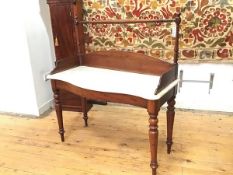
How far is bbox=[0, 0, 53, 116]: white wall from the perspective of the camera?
2.44 meters

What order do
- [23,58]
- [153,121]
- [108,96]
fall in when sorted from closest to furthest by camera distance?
[153,121] < [108,96] < [23,58]

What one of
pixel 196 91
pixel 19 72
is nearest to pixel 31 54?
pixel 19 72

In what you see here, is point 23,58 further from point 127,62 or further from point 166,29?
point 166,29

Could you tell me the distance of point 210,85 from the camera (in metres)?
2.54

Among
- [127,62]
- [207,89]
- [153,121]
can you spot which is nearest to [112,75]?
[127,62]

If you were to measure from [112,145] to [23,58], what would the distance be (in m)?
1.23

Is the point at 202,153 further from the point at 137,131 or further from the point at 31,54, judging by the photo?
the point at 31,54

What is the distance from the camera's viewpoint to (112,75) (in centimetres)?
194

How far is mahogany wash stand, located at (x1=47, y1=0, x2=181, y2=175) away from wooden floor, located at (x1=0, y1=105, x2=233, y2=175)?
15 cm

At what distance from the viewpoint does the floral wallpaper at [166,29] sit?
7.40ft

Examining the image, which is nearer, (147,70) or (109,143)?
(147,70)

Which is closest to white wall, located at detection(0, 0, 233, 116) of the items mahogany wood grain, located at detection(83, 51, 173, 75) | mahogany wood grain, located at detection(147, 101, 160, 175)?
mahogany wood grain, located at detection(83, 51, 173, 75)

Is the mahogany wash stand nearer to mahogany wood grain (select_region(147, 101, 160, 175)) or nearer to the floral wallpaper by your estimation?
mahogany wood grain (select_region(147, 101, 160, 175))

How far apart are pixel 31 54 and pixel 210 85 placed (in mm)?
1796
